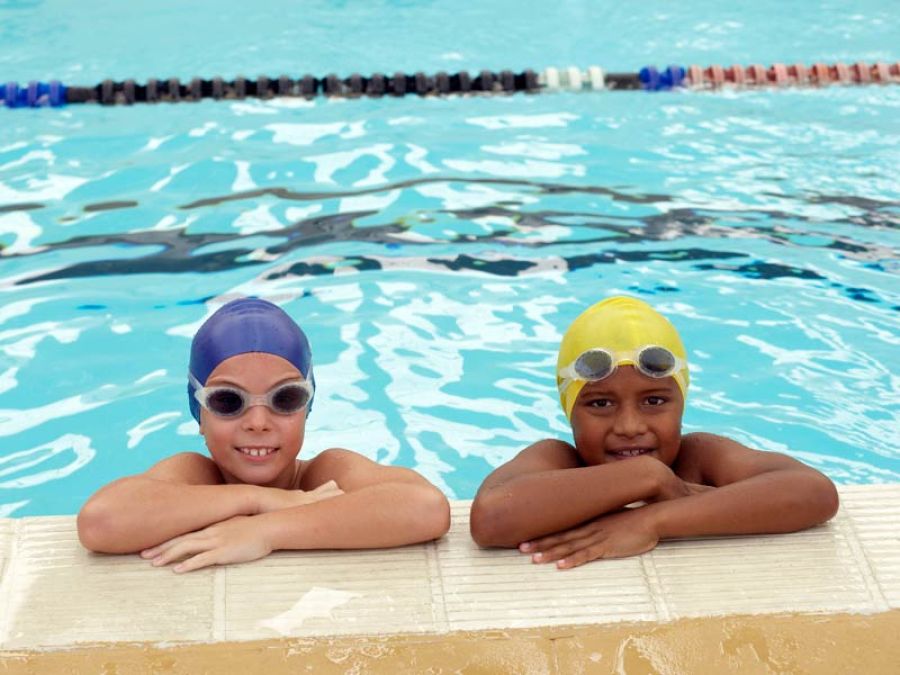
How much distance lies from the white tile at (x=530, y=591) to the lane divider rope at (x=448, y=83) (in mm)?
7232

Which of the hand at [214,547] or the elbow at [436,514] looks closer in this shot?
the hand at [214,547]

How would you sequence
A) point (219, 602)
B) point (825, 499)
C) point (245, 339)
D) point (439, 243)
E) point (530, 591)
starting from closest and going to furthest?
1. point (219, 602)
2. point (530, 591)
3. point (825, 499)
4. point (245, 339)
5. point (439, 243)

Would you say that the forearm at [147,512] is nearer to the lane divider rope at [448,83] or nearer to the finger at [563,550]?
the finger at [563,550]

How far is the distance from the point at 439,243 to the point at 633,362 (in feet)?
12.2

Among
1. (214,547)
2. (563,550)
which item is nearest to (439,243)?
(563,550)

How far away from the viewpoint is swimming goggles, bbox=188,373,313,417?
Result: 3342 mm

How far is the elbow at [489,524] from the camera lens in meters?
3.16

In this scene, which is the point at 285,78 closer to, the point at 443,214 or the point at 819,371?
the point at 443,214

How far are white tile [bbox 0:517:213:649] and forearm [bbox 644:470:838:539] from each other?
3.76 ft

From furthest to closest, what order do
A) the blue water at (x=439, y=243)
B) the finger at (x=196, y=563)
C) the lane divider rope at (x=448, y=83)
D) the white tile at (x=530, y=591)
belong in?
the lane divider rope at (x=448, y=83) → the blue water at (x=439, y=243) → the finger at (x=196, y=563) → the white tile at (x=530, y=591)

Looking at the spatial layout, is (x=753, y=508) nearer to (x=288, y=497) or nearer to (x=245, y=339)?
(x=288, y=497)

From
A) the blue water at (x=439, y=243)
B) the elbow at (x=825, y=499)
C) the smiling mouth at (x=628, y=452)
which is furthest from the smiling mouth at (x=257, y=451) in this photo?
the blue water at (x=439, y=243)

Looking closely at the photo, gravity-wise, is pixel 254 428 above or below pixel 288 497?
above

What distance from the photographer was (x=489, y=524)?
3.16 meters
